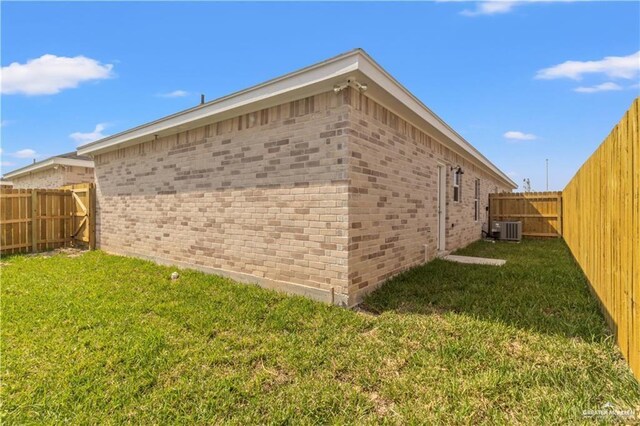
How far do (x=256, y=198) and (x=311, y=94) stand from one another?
2022 mm

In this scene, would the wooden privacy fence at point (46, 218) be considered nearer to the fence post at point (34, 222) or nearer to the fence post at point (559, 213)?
the fence post at point (34, 222)

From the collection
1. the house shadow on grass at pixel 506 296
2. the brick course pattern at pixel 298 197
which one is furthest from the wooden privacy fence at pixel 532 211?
the brick course pattern at pixel 298 197

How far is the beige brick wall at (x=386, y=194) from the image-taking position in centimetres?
443

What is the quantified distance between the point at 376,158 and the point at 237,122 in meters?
2.75

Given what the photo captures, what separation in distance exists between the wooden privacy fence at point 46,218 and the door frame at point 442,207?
10763mm

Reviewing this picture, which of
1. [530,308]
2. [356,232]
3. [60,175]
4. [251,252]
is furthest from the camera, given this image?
[60,175]

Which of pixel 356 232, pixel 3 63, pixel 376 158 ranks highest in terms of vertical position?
pixel 3 63

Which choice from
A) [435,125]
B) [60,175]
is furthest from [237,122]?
[60,175]

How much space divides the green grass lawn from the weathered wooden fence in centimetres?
29

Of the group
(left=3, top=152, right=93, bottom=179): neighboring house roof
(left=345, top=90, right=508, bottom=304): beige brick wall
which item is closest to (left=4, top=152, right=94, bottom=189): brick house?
(left=3, top=152, right=93, bottom=179): neighboring house roof

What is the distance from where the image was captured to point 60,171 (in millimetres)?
13367

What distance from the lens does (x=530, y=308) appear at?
4.00m

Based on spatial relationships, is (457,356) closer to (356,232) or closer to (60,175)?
(356,232)

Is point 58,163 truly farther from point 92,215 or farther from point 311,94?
point 311,94
